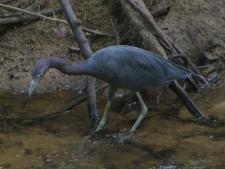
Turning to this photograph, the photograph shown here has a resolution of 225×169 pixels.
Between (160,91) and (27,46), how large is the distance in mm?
1823

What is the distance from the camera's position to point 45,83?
640cm

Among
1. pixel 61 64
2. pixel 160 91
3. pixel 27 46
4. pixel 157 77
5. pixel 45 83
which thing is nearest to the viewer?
pixel 61 64

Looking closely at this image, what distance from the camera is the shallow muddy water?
4523 mm

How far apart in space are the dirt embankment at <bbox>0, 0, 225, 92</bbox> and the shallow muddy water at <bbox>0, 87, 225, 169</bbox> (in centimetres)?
55

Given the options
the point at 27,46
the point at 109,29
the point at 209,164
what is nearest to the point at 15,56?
the point at 27,46

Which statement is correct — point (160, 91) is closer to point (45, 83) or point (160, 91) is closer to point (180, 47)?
point (180, 47)

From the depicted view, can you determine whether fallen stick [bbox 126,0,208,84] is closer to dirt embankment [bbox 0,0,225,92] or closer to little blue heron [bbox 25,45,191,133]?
dirt embankment [bbox 0,0,225,92]

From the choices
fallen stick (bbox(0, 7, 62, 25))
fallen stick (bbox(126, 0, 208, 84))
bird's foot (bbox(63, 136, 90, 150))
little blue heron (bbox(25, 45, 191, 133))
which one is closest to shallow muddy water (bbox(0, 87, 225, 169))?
bird's foot (bbox(63, 136, 90, 150))

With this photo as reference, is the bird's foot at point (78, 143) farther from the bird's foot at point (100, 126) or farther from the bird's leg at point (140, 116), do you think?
the bird's leg at point (140, 116)

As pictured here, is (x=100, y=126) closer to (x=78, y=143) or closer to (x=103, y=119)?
(x=103, y=119)

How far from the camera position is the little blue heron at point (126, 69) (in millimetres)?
5066

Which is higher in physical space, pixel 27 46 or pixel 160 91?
pixel 27 46

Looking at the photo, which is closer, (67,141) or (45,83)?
(67,141)


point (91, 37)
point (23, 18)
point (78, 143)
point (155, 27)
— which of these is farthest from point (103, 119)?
point (23, 18)
